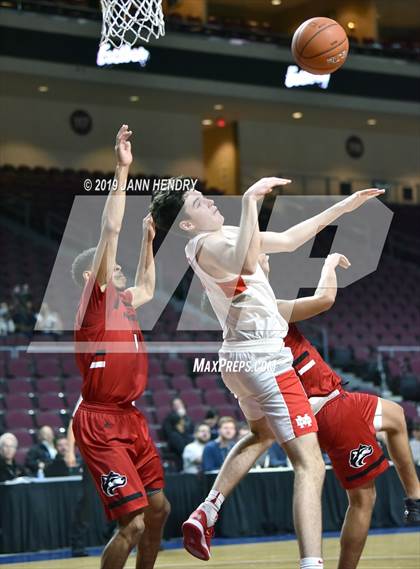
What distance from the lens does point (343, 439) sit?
5.92m

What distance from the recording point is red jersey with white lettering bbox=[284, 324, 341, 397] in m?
6.00

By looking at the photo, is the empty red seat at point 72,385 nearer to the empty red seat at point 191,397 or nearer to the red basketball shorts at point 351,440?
the empty red seat at point 191,397

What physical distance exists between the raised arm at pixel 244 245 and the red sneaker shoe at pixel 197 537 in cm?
134

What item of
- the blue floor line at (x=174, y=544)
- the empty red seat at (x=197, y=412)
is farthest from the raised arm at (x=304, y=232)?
the empty red seat at (x=197, y=412)

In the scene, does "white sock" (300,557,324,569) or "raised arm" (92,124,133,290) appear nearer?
"white sock" (300,557,324,569)

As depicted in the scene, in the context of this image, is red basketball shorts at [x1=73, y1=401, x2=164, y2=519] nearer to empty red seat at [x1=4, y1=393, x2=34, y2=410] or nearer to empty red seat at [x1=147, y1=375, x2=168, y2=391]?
empty red seat at [x1=4, y1=393, x2=34, y2=410]

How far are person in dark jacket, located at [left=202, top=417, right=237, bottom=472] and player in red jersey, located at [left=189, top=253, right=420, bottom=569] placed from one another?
16.5ft

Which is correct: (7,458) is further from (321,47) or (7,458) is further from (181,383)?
(321,47)

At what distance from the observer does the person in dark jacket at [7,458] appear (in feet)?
33.3

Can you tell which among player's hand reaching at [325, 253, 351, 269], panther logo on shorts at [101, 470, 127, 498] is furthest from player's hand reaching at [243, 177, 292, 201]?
panther logo on shorts at [101, 470, 127, 498]

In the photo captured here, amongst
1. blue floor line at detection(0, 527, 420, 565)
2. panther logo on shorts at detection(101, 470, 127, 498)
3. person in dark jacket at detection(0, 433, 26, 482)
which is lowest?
blue floor line at detection(0, 527, 420, 565)

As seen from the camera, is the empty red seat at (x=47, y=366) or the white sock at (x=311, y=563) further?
the empty red seat at (x=47, y=366)

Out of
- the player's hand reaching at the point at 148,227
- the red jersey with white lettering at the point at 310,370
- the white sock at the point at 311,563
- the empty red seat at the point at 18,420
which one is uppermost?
the player's hand reaching at the point at 148,227

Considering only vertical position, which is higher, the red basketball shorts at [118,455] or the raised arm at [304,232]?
the raised arm at [304,232]
